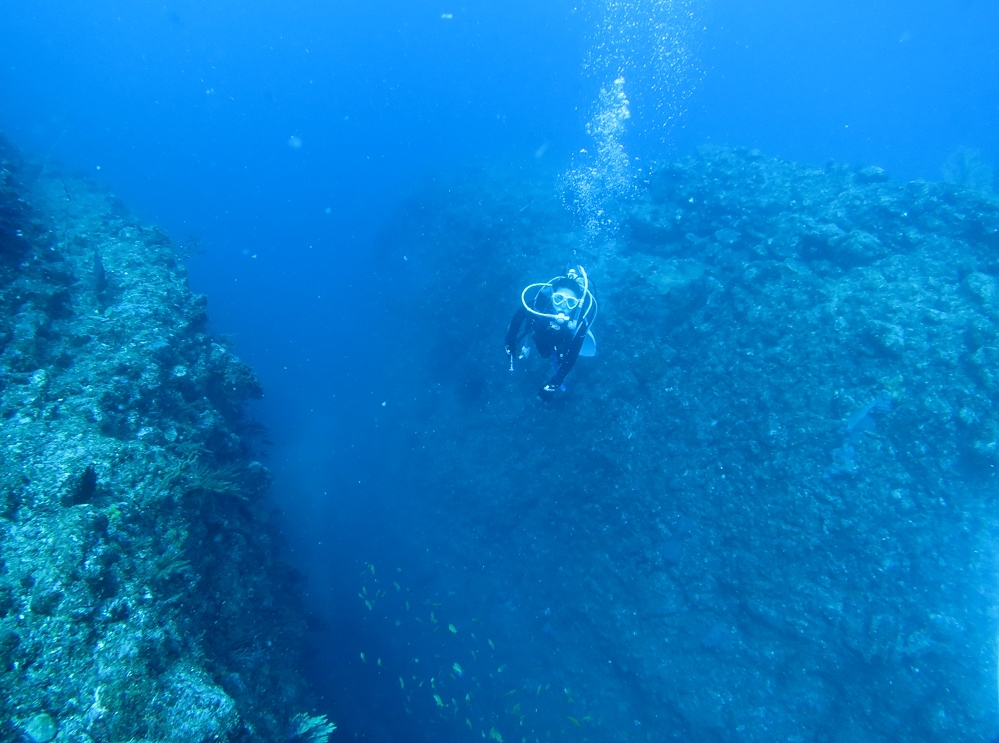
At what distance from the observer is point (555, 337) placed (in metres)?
7.11

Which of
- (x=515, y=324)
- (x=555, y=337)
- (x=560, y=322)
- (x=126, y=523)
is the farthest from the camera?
(x=515, y=324)

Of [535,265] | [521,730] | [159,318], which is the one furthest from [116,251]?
[521,730]

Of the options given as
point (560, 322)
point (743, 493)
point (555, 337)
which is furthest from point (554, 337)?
point (743, 493)

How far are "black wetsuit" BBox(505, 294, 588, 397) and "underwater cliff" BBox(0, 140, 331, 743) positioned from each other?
15.3 ft

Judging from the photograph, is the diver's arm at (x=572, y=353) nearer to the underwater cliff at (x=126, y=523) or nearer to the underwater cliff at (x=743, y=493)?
the underwater cliff at (x=743, y=493)

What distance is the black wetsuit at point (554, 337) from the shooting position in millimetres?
6926

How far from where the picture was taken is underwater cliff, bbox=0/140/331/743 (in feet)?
10.3

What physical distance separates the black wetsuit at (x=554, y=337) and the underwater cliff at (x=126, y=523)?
466cm

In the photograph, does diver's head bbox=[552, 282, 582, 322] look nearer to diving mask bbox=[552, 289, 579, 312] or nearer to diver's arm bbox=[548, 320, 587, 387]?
diving mask bbox=[552, 289, 579, 312]

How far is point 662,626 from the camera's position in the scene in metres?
8.45

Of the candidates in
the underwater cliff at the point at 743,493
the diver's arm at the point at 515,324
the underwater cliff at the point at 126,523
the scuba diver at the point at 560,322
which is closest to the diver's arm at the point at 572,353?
the scuba diver at the point at 560,322

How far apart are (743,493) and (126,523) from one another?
8.70 m

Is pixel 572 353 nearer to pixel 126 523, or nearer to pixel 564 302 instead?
pixel 564 302

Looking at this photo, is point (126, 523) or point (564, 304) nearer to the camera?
point (126, 523)
